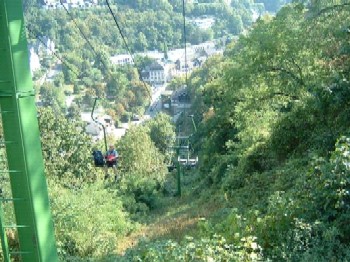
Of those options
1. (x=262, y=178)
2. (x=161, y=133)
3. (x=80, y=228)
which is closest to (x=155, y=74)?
(x=161, y=133)

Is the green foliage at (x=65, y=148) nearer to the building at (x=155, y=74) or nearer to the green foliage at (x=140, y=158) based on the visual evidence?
the green foliage at (x=140, y=158)

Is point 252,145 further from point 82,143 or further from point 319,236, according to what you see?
point 82,143

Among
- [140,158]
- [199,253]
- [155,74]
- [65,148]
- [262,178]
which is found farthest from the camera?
[155,74]

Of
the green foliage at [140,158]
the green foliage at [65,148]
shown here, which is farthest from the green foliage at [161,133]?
the green foliage at [65,148]

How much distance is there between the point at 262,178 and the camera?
977 centimetres

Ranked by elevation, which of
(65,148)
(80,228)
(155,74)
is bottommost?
(155,74)

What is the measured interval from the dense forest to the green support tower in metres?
1.60

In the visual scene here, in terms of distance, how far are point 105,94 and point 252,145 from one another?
49.9 meters

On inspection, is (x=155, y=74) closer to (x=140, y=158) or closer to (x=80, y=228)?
(x=140, y=158)

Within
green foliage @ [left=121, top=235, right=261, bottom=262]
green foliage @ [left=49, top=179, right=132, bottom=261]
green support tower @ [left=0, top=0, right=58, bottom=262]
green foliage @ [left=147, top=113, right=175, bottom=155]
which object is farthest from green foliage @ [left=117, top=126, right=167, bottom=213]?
green support tower @ [left=0, top=0, right=58, bottom=262]

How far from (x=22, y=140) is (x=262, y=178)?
7.85 metres

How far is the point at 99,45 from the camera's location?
245 feet

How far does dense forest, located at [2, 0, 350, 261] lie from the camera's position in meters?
4.42

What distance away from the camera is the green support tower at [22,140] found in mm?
2365
